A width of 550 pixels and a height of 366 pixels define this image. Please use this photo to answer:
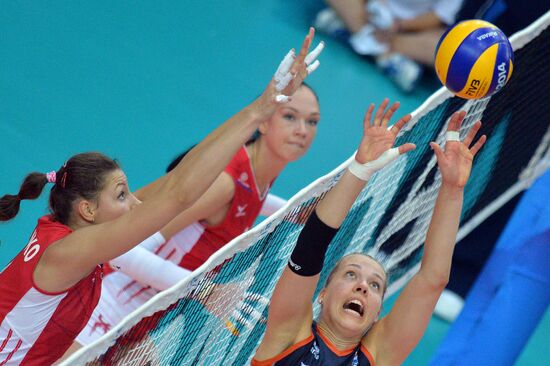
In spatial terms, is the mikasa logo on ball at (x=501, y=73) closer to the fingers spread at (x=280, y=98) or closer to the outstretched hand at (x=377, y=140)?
the outstretched hand at (x=377, y=140)

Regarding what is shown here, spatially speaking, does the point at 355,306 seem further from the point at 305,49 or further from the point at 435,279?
the point at 305,49

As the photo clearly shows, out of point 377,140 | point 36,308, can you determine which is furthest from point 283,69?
point 36,308

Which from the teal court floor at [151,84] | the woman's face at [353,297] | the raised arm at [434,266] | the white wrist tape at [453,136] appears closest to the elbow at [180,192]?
the woman's face at [353,297]

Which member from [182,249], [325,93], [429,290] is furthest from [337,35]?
[429,290]

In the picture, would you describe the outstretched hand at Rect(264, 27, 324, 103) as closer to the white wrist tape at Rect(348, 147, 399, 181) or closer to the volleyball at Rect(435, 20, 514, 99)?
the white wrist tape at Rect(348, 147, 399, 181)

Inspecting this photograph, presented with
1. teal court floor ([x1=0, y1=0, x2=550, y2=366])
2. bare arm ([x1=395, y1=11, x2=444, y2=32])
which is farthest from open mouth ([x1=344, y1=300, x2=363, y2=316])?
bare arm ([x1=395, y1=11, x2=444, y2=32])

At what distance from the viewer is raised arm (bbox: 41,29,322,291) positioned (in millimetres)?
2924

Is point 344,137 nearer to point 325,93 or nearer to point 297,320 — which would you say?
point 325,93

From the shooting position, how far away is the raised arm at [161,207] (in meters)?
2.92

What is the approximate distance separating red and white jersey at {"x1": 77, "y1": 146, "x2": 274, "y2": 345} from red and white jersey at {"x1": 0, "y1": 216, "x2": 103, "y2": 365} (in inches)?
34.2

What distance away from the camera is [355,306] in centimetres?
329

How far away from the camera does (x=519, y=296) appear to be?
496 centimetres

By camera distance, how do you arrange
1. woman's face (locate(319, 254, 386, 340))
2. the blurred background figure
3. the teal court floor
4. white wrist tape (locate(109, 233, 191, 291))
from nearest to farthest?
woman's face (locate(319, 254, 386, 340)) → white wrist tape (locate(109, 233, 191, 291)) → the teal court floor → the blurred background figure

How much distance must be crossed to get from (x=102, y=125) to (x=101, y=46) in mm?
910
